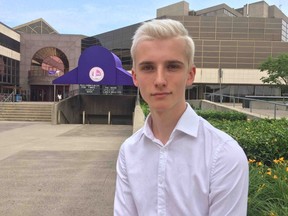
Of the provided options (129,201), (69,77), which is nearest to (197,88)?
(69,77)

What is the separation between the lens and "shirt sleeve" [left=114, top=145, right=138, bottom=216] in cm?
183

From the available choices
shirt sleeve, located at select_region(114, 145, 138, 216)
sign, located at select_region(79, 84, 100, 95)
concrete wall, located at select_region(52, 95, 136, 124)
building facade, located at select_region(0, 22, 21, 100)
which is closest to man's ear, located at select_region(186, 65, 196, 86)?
shirt sleeve, located at select_region(114, 145, 138, 216)

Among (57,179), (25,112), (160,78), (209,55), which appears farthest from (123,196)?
(209,55)

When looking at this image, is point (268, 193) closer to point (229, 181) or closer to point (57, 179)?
point (229, 181)

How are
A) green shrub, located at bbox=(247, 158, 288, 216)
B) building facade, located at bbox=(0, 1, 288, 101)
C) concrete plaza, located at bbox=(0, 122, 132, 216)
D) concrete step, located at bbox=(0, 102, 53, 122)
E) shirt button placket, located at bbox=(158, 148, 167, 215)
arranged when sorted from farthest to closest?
building facade, located at bbox=(0, 1, 288, 101), concrete step, located at bbox=(0, 102, 53, 122), concrete plaza, located at bbox=(0, 122, 132, 216), green shrub, located at bbox=(247, 158, 288, 216), shirt button placket, located at bbox=(158, 148, 167, 215)

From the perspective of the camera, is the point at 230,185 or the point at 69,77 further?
the point at 69,77

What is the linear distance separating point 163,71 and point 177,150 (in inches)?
14.3

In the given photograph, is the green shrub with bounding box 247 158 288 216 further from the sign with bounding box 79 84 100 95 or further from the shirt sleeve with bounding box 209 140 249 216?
the sign with bounding box 79 84 100 95

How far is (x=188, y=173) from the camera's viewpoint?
1.61 meters

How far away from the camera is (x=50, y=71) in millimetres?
55156

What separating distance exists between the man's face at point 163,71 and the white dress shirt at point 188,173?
0.13 meters

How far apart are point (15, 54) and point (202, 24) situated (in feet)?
99.0

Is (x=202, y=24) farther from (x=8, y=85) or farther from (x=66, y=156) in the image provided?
(x=66, y=156)

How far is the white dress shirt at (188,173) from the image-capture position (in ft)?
5.02
